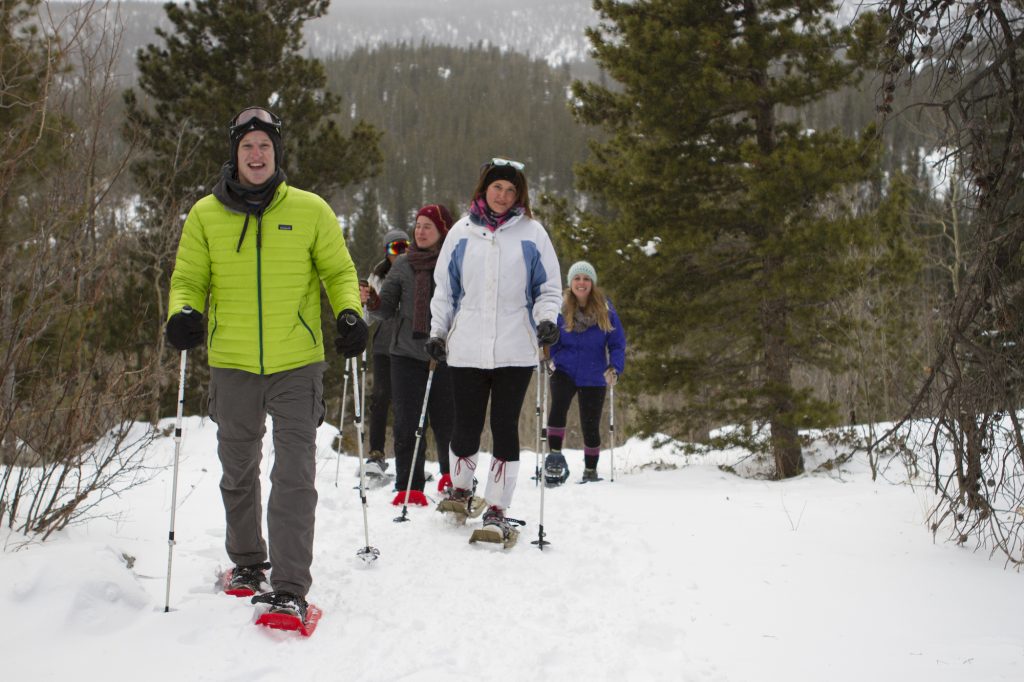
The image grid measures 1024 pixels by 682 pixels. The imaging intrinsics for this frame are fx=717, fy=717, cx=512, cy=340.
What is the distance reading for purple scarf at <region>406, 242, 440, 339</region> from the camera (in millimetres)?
5777

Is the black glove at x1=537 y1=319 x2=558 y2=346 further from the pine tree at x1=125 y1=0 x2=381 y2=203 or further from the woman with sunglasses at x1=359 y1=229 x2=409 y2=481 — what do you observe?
the pine tree at x1=125 y1=0 x2=381 y2=203

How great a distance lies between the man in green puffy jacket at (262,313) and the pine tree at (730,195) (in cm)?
549

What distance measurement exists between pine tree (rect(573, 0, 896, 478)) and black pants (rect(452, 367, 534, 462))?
4.13 m

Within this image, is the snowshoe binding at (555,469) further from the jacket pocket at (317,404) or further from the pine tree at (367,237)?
the pine tree at (367,237)

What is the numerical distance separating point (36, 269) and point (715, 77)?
6.43m

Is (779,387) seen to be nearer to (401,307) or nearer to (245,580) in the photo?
(401,307)

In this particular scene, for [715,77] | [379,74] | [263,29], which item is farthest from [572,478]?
[379,74]

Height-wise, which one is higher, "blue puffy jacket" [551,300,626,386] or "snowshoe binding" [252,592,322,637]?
"blue puffy jacket" [551,300,626,386]

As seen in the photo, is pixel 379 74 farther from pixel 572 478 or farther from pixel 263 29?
pixel 572 478

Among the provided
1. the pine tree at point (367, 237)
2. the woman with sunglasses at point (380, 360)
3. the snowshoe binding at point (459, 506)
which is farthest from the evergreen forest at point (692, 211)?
the pine tree at point (367, 237)

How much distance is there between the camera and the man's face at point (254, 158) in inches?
132

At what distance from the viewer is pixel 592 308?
7.56 m

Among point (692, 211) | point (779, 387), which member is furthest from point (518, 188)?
point (779, 387)

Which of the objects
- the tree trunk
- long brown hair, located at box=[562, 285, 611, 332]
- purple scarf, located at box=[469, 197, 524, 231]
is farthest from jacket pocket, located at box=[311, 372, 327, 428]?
the tree trunk
